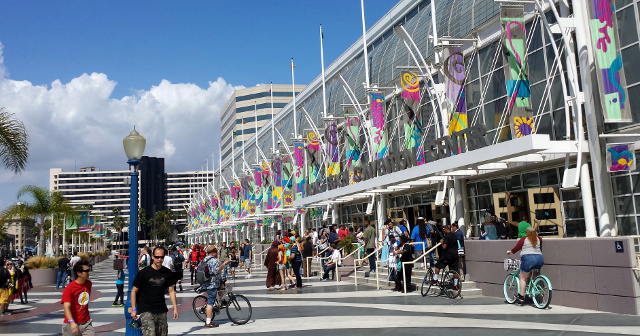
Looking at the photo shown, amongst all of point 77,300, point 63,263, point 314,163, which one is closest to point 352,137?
point 314,163

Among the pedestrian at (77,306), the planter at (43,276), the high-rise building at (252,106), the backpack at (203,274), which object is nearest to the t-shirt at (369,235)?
the backpack at (203,274)

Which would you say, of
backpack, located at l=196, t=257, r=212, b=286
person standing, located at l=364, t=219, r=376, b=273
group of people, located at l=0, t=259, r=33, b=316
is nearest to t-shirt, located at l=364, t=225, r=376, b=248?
person standing, located at l=364, t=219, r=376, b=273

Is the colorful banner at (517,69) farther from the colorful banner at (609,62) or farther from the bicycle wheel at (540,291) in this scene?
the bicycle wheel at (540,291)

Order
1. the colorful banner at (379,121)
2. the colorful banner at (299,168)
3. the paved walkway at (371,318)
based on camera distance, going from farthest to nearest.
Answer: the colorful banner at (299,168), the colorful banner at (379,121), the paved walkway at (371,318)

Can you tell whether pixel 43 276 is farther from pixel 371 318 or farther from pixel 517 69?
A: pixel 517 69

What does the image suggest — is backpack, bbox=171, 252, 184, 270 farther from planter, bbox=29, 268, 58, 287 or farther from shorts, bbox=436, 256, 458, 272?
planter, bbox=29, 268, 58, 287

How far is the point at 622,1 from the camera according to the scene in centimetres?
1486

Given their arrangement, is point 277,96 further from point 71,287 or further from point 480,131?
point 71,287

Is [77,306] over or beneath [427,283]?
over

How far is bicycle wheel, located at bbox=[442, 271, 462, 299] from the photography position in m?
14.2

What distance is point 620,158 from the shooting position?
13.6 m

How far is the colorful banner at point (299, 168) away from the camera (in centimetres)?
3728

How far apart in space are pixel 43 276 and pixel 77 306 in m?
28.8

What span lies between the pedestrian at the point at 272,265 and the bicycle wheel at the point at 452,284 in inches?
255
